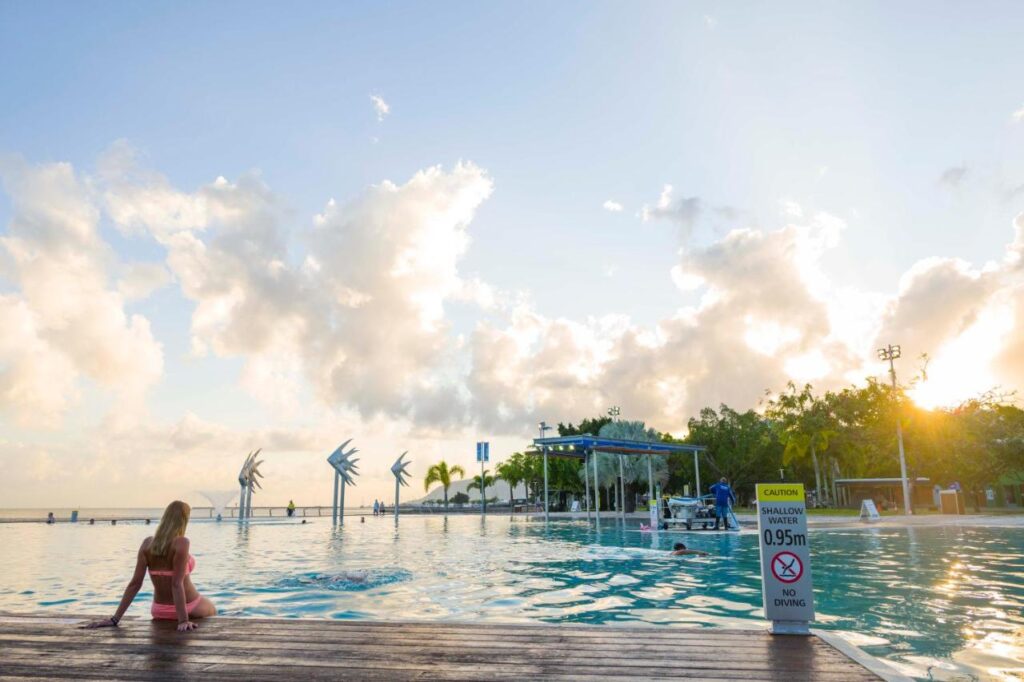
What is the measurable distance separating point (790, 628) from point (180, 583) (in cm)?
590

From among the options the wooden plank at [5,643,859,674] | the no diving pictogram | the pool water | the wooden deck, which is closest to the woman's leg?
the wooden deck

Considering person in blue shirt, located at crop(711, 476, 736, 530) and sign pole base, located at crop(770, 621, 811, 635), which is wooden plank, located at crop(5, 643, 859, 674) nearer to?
sign pole base, located at crop(770, 621, 811, 635)

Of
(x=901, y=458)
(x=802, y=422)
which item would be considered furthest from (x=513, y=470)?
(x=901, y=458)

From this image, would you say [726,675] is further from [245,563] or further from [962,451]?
[962,451]

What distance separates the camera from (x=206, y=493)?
58688 mm

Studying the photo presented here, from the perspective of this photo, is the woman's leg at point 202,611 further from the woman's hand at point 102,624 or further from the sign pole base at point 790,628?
the sign pole base at point 790,628

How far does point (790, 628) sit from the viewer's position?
637 cm

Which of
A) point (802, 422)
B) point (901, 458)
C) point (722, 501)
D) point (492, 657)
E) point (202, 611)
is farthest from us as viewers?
point (802, 422)

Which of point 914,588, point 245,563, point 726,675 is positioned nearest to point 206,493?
point 245,563

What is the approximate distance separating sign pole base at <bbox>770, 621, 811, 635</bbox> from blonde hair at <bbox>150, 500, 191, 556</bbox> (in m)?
5.84

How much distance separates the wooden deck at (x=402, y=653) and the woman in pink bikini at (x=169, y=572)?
209 mm

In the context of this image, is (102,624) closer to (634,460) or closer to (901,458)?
(901,458)

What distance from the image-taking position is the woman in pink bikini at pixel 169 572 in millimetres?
6719

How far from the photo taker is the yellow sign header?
6676 millimetres
